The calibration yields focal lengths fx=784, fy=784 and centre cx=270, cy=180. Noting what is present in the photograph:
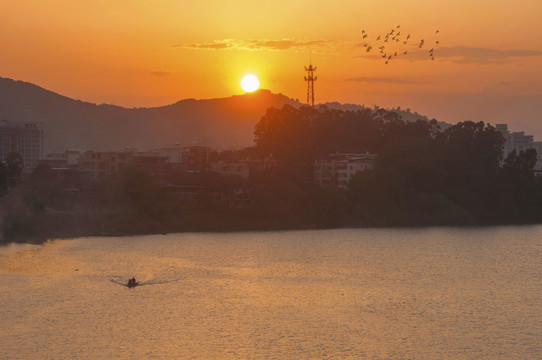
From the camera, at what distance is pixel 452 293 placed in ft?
110

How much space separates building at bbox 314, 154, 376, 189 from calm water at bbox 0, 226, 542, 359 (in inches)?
781

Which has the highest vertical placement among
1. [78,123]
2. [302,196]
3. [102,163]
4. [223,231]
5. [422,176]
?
[78,123]

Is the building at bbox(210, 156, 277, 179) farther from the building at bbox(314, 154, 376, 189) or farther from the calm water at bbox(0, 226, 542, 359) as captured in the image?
the calm water at bbox(0, 226, 542, 359)

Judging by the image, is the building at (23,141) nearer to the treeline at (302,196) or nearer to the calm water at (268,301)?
the treeline at (302,196)

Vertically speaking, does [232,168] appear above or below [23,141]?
below

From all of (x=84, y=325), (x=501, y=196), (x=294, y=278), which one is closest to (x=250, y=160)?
(x=501, y=196)

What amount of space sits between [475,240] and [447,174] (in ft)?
48.4

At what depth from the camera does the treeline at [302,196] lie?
53.7 metres

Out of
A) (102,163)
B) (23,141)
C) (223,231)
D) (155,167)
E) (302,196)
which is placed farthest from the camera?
(23,141)

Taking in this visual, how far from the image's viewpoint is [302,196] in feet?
197

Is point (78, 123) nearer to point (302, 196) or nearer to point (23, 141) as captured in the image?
point (23, 141)

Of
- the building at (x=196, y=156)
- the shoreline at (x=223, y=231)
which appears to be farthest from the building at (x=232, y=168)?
the building at (x=196, y=156)

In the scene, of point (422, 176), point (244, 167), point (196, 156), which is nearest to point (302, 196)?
point (244, 167)

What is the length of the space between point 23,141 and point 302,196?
214ft
